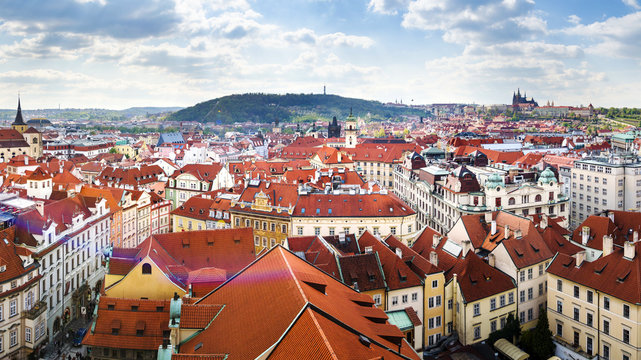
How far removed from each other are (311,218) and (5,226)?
30489 mm

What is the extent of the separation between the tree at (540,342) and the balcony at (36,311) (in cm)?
3929

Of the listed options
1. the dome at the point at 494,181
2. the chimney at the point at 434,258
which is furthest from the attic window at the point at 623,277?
the dome at the point at 494,181

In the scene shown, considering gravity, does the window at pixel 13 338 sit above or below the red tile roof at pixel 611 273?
below

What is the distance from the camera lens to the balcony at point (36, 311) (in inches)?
1539

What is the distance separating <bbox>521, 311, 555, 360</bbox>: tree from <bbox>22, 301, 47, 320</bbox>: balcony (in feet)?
129

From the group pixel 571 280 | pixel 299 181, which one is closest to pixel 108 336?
pixel 571 280

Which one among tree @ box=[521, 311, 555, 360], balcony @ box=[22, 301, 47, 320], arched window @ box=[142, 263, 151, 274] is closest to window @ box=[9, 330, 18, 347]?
balcony @ box=[22, 301, 47, 320]

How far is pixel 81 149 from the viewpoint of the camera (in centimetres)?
17188

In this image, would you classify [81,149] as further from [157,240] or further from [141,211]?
[157,240]

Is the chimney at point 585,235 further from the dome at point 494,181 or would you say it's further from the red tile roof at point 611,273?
the dome at point 494,181

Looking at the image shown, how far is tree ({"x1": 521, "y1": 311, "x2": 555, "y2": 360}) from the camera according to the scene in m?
40.8

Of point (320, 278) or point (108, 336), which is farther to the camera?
point (108, 336)

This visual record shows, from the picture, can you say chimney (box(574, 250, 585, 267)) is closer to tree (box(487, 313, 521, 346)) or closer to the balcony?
tree (box(487, 313, 521, 346))

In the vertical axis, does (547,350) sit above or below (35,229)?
below
